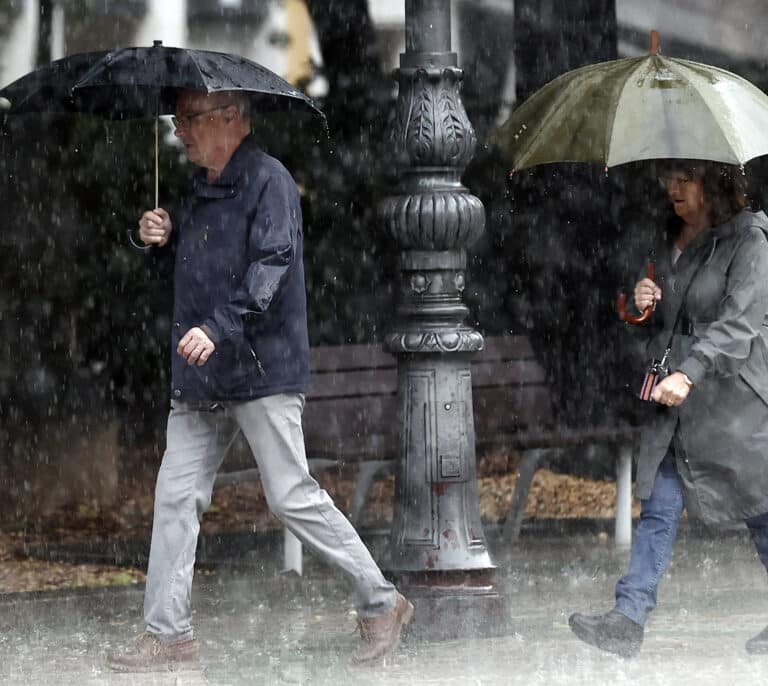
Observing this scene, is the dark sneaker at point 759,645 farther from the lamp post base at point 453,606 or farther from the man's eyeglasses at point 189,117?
the man's eyeglasses at point 189,117

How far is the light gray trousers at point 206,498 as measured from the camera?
6.17 m

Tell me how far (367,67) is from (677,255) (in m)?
4.59

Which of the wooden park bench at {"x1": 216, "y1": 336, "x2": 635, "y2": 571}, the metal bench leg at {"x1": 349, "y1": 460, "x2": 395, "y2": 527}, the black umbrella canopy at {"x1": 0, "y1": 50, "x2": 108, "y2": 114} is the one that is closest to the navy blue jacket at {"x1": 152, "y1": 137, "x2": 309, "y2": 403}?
the black umbrella canopy at {"x1": 0, "y1": 50, "x2": 108, "y2": 114}

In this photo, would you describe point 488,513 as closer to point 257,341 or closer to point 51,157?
point 51,157

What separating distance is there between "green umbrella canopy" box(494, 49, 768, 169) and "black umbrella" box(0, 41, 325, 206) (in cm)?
86

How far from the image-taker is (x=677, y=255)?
6.63 meters

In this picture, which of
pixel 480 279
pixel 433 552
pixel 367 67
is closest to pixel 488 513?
pixel 480 279

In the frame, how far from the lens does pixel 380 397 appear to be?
27.9 feet

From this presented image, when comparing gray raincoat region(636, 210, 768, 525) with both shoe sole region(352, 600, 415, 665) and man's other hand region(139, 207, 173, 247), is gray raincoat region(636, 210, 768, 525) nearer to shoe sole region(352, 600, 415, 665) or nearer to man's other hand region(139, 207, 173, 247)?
shoe sole region(352, 600, 415, 665)

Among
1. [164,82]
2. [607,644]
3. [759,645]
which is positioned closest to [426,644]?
[607,644]

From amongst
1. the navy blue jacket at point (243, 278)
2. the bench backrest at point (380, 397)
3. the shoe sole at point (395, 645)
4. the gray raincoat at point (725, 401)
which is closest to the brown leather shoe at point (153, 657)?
the shoe sole at point (395, 645)

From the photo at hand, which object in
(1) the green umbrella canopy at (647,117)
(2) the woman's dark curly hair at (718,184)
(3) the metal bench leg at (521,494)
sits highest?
(1) the green umbrella canopy at (647,117)

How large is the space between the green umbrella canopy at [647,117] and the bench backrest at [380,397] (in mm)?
1256

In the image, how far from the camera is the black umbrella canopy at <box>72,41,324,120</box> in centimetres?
601
